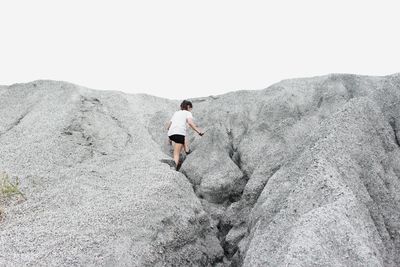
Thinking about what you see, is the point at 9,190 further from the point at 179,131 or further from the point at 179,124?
the point at 179,124

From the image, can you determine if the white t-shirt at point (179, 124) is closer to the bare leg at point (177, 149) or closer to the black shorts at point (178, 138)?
the black shorts at point (178, 138)

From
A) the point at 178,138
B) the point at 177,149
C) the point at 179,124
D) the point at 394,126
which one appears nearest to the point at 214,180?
the point at 177,149

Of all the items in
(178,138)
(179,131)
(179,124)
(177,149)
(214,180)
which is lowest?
(214,180)

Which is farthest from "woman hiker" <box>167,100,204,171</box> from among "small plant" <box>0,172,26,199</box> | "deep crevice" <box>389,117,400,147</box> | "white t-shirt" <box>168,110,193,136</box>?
"deep crevice" <box>389,117,400,147</box>

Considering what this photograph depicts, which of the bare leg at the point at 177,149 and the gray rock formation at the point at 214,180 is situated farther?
the bare leg at the point at 177,149

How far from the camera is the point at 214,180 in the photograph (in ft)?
44.1

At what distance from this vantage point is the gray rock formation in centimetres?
841

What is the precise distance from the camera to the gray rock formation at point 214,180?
8406mm

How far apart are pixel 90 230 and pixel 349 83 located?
11326 millimetres

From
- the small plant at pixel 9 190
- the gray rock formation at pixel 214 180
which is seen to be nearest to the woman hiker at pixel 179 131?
the gray rock formation at pixel 214 180

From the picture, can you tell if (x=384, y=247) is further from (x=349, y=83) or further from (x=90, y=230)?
(x=349, y=83)

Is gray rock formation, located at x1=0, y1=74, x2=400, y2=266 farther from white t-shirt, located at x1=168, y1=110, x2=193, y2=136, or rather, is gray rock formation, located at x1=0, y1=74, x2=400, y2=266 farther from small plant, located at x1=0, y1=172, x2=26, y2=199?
white t-shirt, located at x1=168, y1=110, x2=193, y2=136

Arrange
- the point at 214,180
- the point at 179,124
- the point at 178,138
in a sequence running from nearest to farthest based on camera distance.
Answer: the point at 214,180 < the point at 178,138 < the point at 179,124

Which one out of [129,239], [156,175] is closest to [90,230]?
[129,239]
